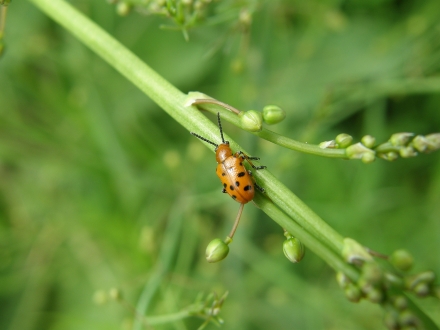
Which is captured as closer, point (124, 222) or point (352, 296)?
point (352, 296)

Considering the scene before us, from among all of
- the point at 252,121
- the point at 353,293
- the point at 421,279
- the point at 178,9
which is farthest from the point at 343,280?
the point at 178,9

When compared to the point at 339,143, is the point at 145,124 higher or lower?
higher

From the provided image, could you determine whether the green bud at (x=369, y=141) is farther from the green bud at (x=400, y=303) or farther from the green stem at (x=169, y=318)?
the green stem at (x=169, y=318)

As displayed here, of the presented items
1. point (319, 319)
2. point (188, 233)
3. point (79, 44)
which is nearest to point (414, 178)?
point (319, 319)

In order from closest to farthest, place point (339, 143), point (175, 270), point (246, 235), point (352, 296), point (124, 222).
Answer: point (352, 296)
point (339, 143)
point (175, 270)
point (246, 235)
point (124, 222)

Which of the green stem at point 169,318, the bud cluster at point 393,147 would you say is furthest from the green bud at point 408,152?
the green stem at point 169,318

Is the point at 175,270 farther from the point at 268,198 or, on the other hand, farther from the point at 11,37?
the point at 11,37
